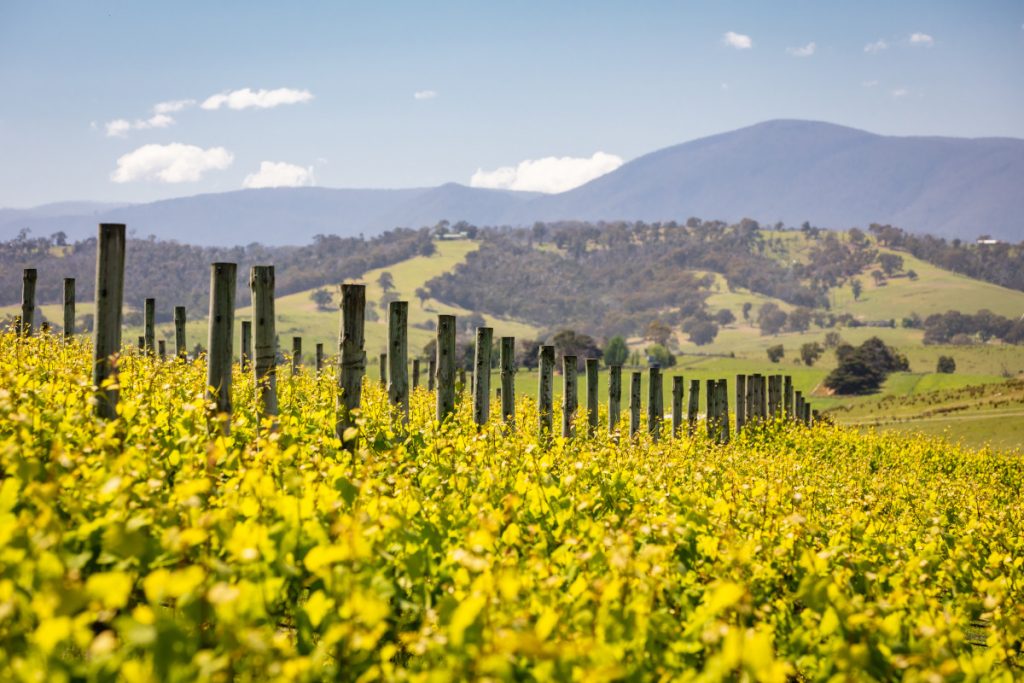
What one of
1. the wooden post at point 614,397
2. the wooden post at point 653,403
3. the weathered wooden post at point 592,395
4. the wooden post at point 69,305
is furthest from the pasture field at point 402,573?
the wooden post at point 653,403

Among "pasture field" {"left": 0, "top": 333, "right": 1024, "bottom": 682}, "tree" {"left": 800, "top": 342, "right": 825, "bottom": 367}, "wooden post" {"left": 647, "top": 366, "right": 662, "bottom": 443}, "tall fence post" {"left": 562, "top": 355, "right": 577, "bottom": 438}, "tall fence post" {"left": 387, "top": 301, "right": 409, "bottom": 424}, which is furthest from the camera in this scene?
"tree" {"left": 800, "top": 342, "right": 825, "bottom": 367}

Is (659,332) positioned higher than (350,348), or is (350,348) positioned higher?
(659,332)

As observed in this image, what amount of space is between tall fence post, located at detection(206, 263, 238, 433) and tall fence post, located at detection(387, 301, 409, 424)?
2.10 m

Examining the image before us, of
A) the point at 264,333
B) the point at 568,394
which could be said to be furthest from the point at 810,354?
the point at 264,333

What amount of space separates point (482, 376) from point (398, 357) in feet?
13.2

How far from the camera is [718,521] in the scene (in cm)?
607

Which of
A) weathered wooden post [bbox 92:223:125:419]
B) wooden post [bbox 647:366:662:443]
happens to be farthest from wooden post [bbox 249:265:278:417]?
wooden post [bbox 647:366:662:443]

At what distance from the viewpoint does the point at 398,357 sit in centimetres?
1050

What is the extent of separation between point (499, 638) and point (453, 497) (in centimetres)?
257

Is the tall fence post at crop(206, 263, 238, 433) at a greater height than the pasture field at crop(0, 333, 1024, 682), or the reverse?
the tall fence post at crop(206, 263, 238, 433)

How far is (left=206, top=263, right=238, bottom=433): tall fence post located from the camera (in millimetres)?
7945

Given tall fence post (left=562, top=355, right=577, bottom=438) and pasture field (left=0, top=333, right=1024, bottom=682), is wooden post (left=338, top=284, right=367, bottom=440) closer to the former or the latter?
pasture field (left=0, top=333, right=1024, bottom=682)

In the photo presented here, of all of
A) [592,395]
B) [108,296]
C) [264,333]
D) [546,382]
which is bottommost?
[592,395]

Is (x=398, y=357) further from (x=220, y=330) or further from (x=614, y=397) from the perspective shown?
(x=614, y=397)
